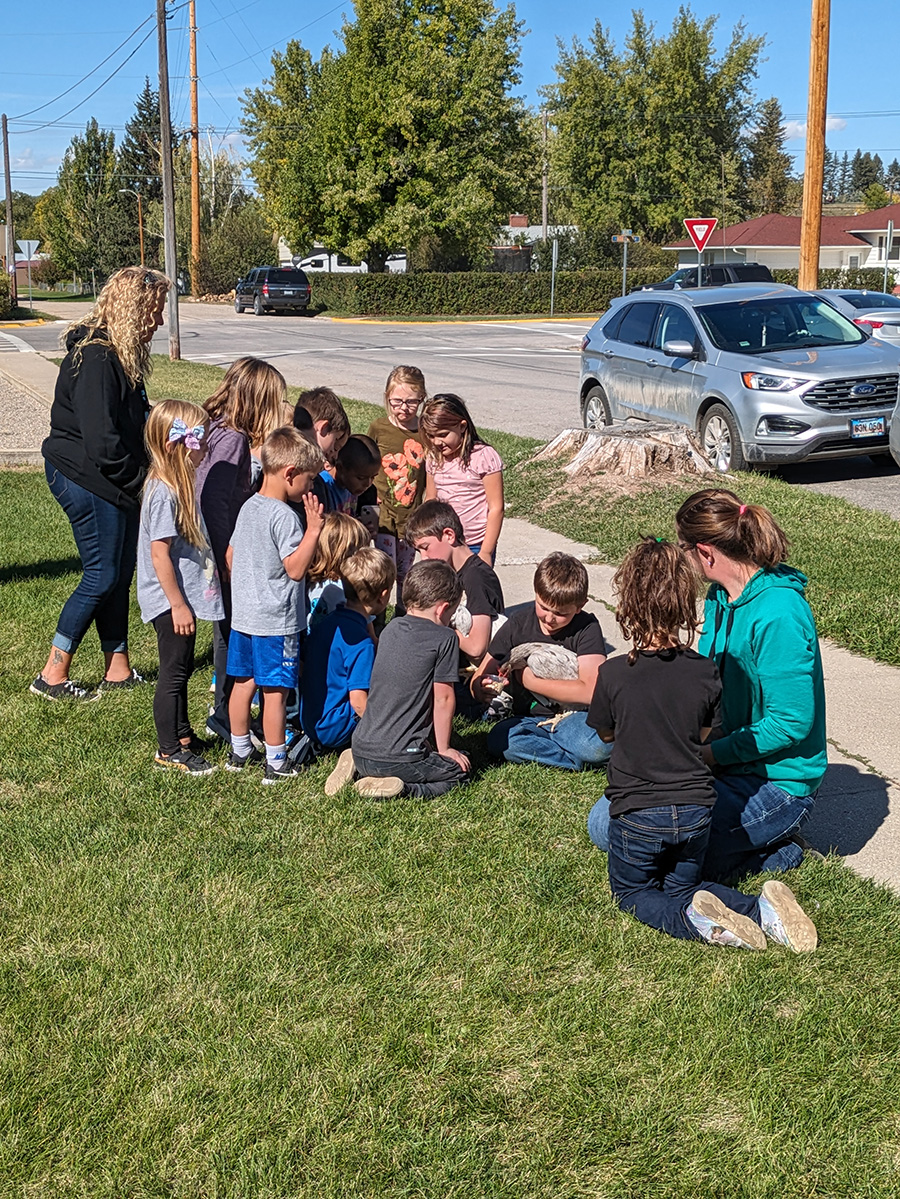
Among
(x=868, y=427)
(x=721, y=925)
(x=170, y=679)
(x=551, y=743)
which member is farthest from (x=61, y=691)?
(x=868, y=427)

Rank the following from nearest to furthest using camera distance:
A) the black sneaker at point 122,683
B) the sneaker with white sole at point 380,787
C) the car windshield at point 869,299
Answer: the sneaker with white sole at point 380,787 < the black sneaker at point 122,683 < the car windshield at point 869,299

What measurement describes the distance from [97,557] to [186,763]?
4.07ft

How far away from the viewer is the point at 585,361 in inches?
539

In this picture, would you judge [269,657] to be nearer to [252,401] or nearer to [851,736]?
[252,401]

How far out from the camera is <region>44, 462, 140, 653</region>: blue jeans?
18.1 ft

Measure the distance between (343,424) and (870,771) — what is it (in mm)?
2726

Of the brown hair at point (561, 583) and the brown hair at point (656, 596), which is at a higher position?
the brown hair at point (656, 596)

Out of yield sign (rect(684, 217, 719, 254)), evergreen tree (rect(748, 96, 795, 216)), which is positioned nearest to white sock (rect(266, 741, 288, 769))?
yield sign (rect(684, 217, 719, 254))

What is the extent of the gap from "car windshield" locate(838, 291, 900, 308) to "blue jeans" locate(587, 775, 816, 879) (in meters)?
21.7

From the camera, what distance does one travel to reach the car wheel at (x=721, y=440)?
11.2 metres

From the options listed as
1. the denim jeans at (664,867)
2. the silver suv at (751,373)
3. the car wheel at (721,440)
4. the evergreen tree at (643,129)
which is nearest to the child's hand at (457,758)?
the denim jeans at (664,867)

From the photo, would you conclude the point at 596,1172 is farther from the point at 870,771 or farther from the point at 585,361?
the point at 585,361

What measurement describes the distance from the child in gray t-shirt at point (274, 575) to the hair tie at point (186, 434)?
0.84 ft

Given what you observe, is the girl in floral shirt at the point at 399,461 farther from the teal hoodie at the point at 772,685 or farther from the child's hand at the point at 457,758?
the teal hoodie at the point at 772,685
